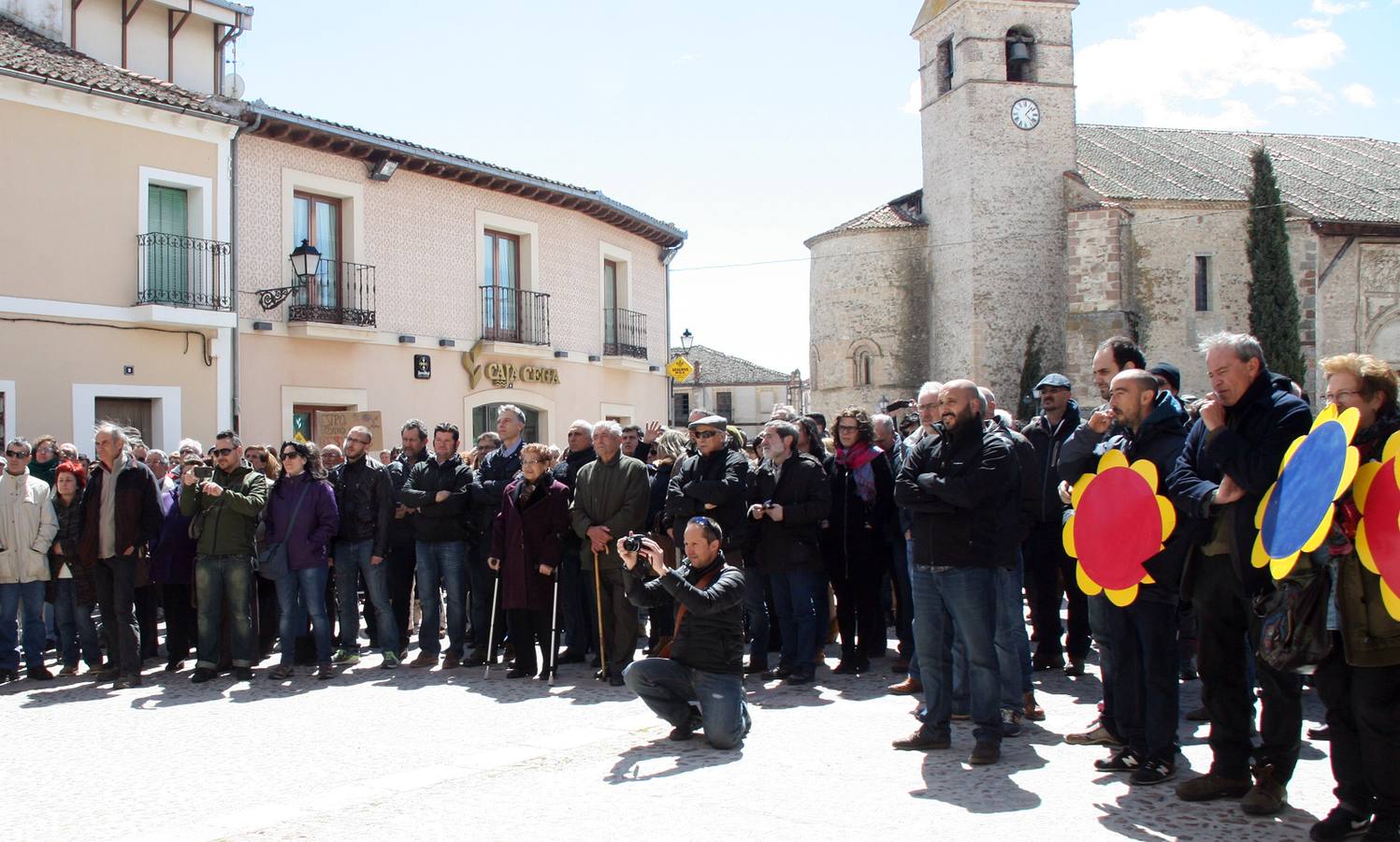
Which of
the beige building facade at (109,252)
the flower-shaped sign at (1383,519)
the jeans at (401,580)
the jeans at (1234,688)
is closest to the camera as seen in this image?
the flower-shaped sign at (1383,519)

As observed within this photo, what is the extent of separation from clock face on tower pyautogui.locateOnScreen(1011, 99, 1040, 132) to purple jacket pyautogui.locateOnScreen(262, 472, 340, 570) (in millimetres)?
33195

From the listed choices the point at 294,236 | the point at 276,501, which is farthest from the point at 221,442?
the point at 294,236

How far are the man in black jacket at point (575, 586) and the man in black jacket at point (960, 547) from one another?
363 cm

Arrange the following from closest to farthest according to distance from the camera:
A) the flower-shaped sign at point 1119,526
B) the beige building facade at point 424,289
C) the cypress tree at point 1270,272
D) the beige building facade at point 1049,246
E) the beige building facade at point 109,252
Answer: the flower-shaped sign at point 1119,526 → the beige building facade at point 109,252 → the beige building facade at point 424,289 → the cypress tree at point 1270,272 → the beige building facade at point 1049,246

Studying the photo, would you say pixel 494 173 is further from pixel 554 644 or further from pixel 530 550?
pixel 554 644

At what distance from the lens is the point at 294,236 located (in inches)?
667

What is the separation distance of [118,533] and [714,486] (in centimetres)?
466

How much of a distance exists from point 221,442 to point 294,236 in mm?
8791

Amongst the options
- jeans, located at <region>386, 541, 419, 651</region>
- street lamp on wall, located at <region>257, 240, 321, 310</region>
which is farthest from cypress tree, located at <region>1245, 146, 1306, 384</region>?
jeans, located at <region>386, 541, 419, 651</region>

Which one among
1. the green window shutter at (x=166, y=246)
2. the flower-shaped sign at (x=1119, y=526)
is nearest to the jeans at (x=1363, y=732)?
the flower-shaped sign at (x=1119, y=526)

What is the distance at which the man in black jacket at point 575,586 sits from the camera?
9125 millimetres

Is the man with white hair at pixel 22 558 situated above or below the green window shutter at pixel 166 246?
below

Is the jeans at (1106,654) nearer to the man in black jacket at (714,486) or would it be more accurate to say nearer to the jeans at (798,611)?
the jeans at (798,611)

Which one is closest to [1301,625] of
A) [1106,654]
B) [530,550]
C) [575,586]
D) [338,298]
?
[1106,654]
